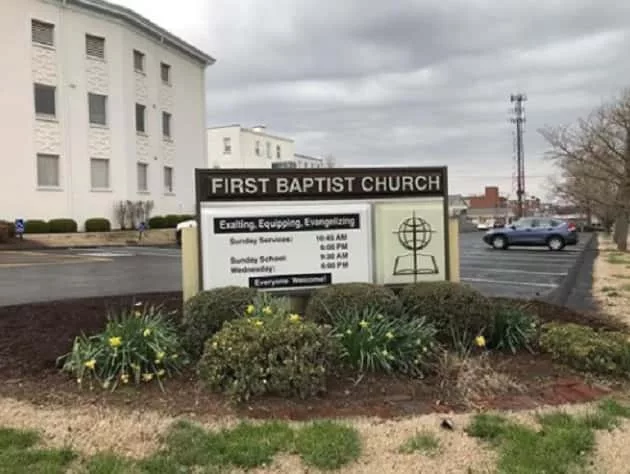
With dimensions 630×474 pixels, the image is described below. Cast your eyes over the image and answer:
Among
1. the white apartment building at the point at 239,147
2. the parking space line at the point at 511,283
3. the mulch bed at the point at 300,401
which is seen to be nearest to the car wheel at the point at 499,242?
the parking space line at the point at 511,283

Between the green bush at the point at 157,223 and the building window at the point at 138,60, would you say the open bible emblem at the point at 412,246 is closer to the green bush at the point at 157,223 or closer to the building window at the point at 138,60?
the green bush at the point at 157,223

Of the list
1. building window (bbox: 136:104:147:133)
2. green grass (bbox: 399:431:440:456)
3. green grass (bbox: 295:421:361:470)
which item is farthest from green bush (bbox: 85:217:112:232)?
green grass (bbox: 399:431:440:456)

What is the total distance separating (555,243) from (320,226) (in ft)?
83.8

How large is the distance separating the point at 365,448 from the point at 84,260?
1782cm

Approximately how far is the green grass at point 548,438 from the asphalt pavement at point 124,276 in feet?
24.6

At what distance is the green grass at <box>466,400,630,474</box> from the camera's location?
3.73m

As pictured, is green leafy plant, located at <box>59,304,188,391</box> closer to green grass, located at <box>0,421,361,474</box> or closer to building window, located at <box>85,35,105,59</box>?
green grass, located at <box>0,421,361,474</box>

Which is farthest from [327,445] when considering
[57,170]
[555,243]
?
[57,170]

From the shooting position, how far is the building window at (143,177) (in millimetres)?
35594

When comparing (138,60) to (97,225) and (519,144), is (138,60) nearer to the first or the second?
(97,225)

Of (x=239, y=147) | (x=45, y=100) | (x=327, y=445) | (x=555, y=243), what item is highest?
(x=239, y=147)

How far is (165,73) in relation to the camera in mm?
38844

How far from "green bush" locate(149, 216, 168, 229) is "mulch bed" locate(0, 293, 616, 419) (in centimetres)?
2903

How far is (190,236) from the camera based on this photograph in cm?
694
